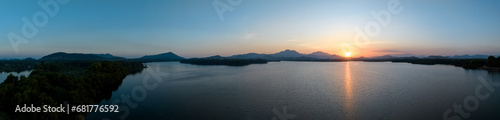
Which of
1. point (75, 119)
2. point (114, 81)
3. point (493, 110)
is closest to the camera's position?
point (75, 119)

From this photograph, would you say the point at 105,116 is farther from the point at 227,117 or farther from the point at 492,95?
the point at 492,95

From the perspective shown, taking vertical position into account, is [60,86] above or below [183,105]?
above

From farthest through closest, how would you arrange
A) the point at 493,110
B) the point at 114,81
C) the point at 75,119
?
the point at 114,81 → the point at 493,110 → the point at 75,119

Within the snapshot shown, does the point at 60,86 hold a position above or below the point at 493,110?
above

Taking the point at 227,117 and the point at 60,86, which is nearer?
the point at 227,117

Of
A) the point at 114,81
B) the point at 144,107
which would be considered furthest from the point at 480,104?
the point at 114,81

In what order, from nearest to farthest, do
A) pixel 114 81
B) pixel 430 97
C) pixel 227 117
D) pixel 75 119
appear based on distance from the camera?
pixel 75 119
pixel 227 117
pixel 430 97
pixel 114 81

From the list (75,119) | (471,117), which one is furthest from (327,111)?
(75,119)

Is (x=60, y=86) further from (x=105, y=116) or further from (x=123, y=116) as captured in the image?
(x=123, y=116)

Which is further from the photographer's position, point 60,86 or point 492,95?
point 492,95
